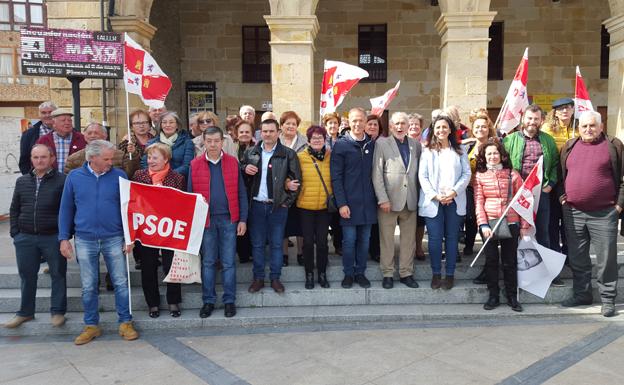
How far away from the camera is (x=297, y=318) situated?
5281 mm

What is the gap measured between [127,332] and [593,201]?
5036 millimetres

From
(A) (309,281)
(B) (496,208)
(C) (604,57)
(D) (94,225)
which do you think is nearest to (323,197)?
(A) (309,281)

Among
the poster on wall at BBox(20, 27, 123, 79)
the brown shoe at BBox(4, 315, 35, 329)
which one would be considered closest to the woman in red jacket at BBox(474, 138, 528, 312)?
the brown shoe at BBox(4, 315, 35, 329)

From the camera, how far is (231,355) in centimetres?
454

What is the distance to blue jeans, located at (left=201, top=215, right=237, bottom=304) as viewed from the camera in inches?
206

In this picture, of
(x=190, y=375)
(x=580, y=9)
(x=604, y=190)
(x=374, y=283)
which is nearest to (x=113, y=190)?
(x=190, y=375)

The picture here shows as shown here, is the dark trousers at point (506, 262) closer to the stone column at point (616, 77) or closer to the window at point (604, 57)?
the stone column at point (616, 77)

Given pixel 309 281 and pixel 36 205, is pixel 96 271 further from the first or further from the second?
pixel 309 281

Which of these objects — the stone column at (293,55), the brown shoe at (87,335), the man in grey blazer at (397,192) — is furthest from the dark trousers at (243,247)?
the stone column at (293,55)

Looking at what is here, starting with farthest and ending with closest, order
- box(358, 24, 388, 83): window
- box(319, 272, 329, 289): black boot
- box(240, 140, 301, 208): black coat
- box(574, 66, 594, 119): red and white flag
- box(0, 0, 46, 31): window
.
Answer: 1. box(0, 0, 46, 31): window
2. box(358, 24, 388, 83): window
3. box(574, 66, 594, 119): red and white flag
4. box(319, 272, 329, 289): black boot
5. box(240, 140, 301, 208): black coat

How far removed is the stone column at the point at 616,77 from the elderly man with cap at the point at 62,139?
8856 millimetres

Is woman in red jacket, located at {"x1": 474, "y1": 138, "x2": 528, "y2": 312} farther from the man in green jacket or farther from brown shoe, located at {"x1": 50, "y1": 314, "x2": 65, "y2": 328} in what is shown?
brown shoe, located at {"x1": 50, "y1": 314, "x2": 65, "y2": 328}

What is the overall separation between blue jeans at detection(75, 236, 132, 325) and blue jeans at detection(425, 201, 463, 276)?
330cm

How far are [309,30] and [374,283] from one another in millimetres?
4912
